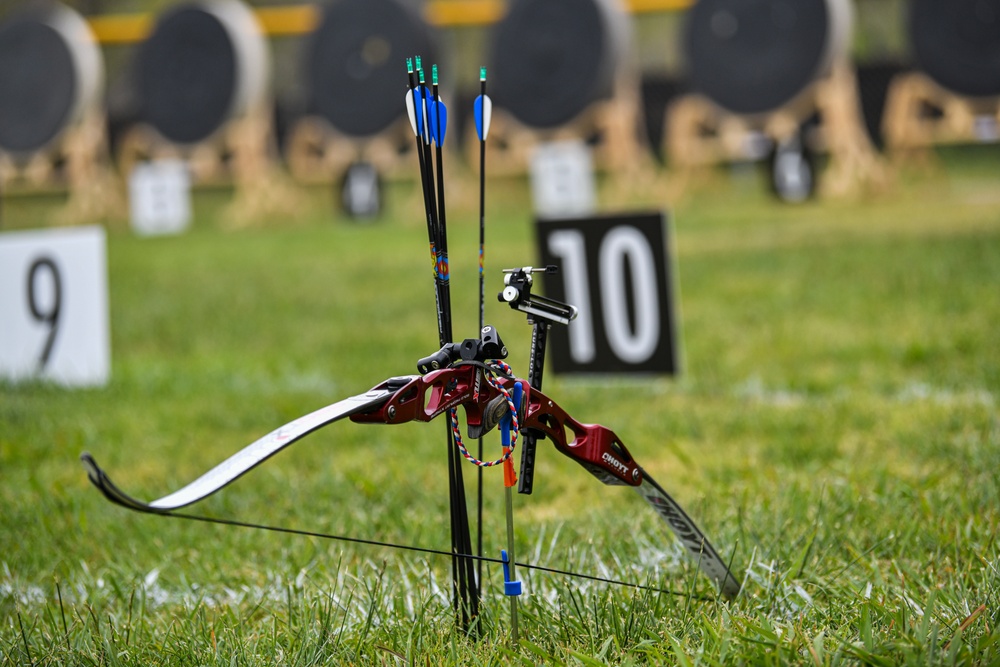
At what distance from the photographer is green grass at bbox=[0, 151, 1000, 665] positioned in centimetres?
154

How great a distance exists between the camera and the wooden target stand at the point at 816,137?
681 centimetres

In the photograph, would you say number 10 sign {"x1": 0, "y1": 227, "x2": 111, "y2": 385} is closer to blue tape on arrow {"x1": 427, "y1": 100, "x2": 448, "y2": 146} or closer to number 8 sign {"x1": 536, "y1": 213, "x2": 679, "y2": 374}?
number 8 sign {"x1": 536, "y1": 213, "x2": 679, "y2": 374}

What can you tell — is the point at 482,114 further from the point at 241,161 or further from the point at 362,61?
the point at 362,61

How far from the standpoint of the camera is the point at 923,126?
25.9ft

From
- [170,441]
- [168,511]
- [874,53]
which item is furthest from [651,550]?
[874,53]

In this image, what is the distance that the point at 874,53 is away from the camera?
8.79m

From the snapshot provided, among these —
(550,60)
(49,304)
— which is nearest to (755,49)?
(550,60)

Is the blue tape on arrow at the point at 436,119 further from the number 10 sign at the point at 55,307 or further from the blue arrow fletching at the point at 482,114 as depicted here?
the number 10 sign at the point at 55,307

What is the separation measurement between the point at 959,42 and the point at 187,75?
5.70 meters

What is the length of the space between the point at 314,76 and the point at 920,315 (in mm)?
6394

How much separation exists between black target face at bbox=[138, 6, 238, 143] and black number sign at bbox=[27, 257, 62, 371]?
562 cm

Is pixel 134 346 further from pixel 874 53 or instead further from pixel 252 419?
pixel 874 53

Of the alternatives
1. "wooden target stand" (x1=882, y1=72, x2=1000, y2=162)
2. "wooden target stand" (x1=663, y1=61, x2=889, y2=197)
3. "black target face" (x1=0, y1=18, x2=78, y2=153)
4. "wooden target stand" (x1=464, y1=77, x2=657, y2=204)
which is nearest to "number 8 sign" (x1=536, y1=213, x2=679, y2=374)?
"wooden target stand" (x1=663, y1=61, x2=889, y2=197)

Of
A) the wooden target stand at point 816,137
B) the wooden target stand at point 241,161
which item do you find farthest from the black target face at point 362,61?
the wooden target stand at point 816,137
